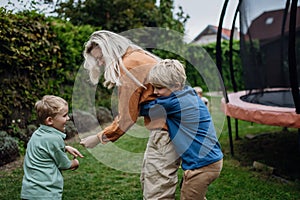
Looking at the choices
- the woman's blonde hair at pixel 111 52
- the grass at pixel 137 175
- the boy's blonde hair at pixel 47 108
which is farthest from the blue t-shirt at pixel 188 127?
the grass at pixel 137 175

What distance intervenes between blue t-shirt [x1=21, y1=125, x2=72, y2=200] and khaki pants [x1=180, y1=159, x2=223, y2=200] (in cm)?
65

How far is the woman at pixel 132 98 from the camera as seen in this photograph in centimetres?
185

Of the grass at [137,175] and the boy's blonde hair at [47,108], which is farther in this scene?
the grass at [137,175]

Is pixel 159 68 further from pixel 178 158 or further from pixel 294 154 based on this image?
pixel 294 154

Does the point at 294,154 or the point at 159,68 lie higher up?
the point at 159,68

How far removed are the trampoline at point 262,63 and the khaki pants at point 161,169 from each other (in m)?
1.44

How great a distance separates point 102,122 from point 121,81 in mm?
4198

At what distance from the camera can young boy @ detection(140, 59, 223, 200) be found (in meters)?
1.85

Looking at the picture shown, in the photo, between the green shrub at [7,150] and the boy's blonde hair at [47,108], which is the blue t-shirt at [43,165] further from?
the green shrub at [7,150]

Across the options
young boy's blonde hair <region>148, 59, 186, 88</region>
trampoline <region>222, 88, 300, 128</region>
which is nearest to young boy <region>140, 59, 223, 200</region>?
young boy's blonde hair <region>148, 59, 186, 88</region>

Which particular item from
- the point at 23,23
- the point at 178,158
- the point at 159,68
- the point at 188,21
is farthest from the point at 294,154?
the point at 188,21

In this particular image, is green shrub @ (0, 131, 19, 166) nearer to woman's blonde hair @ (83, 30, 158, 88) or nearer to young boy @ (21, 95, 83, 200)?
young boy @ (21, 95, 83, 200)

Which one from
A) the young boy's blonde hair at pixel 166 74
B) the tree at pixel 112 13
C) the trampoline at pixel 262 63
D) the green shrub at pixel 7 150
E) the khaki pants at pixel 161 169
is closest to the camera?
the young boy's blonde hair at pixel 166 74

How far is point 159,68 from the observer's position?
1.84 m
